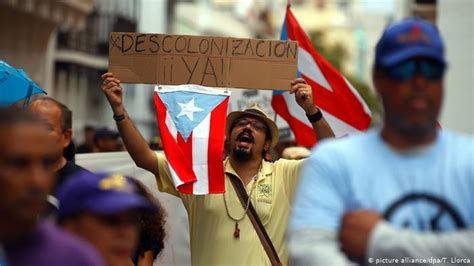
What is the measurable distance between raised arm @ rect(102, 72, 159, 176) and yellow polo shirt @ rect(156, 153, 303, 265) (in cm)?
15

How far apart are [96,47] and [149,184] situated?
28125 millimetres

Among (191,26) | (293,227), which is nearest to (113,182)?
(293,227)

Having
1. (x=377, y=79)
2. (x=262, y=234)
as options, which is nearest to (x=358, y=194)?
(x=377, y=79)

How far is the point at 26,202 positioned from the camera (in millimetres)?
3117

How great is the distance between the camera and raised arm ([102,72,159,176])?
20.1 ft

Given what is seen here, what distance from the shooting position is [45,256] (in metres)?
3.14

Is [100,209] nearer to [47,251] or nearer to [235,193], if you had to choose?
[47,251]

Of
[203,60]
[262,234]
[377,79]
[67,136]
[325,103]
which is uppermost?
[203,60]

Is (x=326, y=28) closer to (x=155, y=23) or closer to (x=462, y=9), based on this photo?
(x=155, y=23)

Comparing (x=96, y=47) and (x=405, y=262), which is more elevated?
(x=96, y=47)

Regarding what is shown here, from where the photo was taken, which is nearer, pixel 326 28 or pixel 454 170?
pixel 454 170

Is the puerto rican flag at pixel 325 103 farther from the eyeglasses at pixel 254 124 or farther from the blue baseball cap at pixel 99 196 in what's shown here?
the blue baseball cap at pixel 99 196

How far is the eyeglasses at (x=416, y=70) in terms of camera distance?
11.8 ft

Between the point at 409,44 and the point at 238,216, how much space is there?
104 inches
